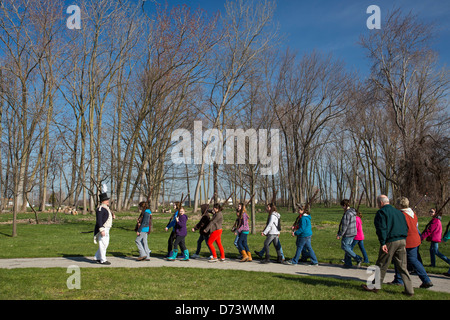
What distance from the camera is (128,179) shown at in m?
35.7

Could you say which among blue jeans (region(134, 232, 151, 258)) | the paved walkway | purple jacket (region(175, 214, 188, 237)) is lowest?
the paved walkway

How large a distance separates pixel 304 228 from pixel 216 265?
2.78m

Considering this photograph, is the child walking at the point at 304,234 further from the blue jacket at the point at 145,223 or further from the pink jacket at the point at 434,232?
the blue jacket at the point at 145,223

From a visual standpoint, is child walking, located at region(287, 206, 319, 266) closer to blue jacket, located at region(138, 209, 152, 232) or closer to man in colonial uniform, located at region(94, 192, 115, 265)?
blue jacket, located at region(138, 209, 152, 232)

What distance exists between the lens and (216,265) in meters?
11.3

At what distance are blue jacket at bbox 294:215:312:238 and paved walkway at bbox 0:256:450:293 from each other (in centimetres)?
93

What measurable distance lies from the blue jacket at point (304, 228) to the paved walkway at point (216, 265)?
0.93m

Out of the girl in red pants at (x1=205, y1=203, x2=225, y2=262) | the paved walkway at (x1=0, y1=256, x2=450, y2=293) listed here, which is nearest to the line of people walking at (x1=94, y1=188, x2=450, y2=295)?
the girl in red pants at (x1=205, y1=203, x2=225, y2=262)

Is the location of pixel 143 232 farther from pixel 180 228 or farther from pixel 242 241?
pixel 242 241

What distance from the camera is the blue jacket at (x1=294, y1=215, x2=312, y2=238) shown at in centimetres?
1122

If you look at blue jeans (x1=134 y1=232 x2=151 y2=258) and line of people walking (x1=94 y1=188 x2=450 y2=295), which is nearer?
line of people walking (x1=94 y1=188 x2=450 y2=295)

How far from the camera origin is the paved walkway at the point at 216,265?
9758mm

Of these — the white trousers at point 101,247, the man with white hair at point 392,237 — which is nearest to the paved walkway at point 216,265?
the white trousers at point 101,247

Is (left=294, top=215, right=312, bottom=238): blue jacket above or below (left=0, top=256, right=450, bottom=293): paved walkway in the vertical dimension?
above
